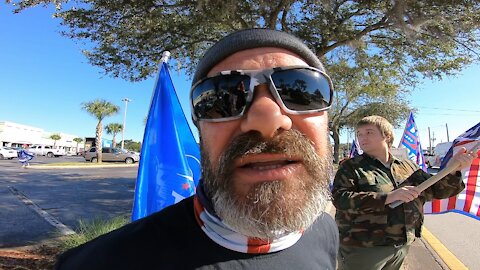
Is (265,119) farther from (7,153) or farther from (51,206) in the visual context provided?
(7,153)

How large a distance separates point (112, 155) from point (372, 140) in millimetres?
37751

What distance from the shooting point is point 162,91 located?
287cm

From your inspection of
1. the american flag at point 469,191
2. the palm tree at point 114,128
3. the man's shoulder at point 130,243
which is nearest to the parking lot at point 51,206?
the man's shoulder at point 130,243

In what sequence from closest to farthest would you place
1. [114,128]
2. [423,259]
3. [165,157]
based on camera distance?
1. [165,157]
2. [423,259]
3. [114,128]

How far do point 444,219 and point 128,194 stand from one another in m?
10.4

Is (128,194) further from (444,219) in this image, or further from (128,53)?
(444,219)

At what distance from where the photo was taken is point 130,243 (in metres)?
1.13

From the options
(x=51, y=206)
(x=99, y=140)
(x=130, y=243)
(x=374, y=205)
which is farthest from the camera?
(x=99, y=140)

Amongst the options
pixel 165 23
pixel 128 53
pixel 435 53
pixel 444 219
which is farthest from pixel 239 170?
pixel 444 219

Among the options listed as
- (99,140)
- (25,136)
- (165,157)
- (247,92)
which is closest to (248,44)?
(247,92)

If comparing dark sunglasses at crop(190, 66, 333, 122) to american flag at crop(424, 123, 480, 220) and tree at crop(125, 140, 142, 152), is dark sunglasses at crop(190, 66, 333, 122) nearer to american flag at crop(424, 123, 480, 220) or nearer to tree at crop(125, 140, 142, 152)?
american flag at crop(424, 123, 480, 220)

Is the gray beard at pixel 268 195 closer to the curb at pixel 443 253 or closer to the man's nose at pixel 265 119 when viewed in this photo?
the man's nose at pixel 265 119

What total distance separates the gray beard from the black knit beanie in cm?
40

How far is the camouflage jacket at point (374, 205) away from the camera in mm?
3012
